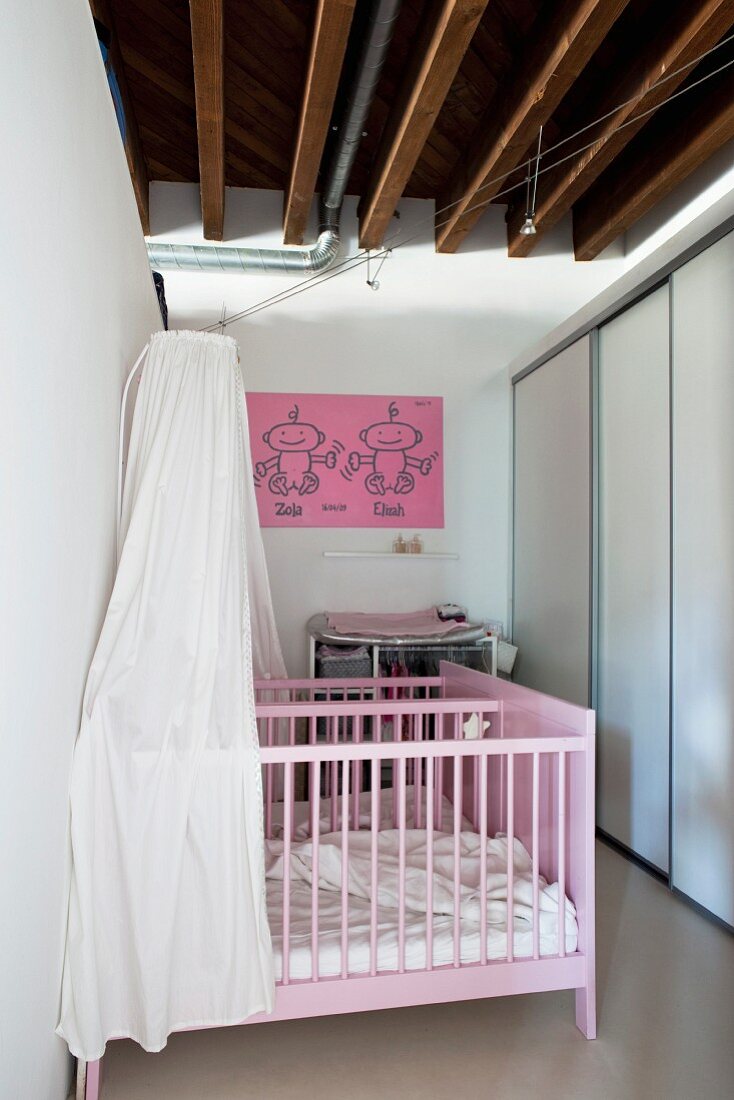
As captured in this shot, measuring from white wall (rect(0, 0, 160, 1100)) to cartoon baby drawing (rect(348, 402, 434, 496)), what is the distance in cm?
243

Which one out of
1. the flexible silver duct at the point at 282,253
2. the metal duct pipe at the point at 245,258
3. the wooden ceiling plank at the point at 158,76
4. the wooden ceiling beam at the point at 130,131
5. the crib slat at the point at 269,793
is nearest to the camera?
the crib slat at the point at 269,793

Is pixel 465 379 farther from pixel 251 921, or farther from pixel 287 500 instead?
pixel 251 921

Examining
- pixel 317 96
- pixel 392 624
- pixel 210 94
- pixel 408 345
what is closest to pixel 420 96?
pixel 317 96

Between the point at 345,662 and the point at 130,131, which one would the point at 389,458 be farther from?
the point at 130,131

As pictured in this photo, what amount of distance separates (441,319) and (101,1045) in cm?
367

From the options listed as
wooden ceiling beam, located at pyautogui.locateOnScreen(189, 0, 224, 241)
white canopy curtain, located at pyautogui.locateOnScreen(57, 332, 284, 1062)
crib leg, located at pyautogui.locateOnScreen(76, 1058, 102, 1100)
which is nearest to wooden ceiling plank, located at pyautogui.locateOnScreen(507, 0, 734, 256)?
wooden ceiling beam, located at pyautogui.locateOnScreen(189, 0, 224, 241)

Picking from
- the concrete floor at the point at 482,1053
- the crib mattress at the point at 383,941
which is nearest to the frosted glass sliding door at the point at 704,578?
the concrete floor at the point at 482,1053

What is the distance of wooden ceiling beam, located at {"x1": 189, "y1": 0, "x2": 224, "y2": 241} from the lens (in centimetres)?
229

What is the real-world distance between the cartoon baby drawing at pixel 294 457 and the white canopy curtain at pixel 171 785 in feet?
7.33

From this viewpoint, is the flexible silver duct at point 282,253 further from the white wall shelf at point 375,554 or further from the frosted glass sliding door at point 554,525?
the white wall shelf at point 375,554

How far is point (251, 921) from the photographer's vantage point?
5.32 ft

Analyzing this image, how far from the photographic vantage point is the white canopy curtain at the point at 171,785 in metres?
1.56

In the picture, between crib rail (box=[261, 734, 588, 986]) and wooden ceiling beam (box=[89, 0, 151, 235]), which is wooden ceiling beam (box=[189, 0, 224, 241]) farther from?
crib rail (box=[261, 734, 588, 986])

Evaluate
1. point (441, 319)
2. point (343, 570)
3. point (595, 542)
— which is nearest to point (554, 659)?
point (595, 542)
